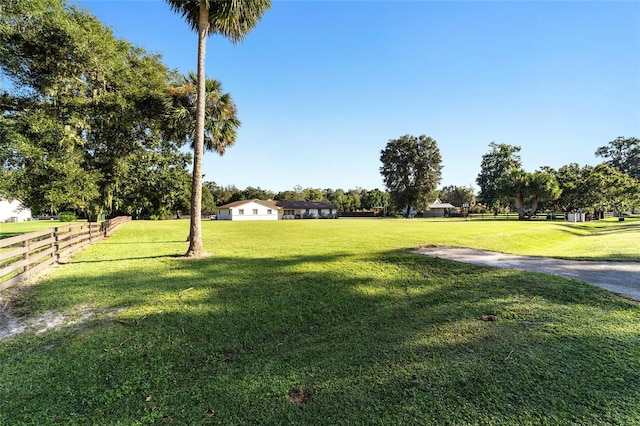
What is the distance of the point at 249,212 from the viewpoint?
59.2 metres

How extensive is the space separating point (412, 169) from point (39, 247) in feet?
200

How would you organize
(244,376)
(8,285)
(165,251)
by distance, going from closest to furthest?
(244,376), (8,285), (165,251)

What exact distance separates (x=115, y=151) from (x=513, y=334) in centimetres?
1852

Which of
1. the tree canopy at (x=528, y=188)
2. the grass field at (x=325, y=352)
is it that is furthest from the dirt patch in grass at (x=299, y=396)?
the tree canopy at (x=528, y=188)

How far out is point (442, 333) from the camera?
422 cm

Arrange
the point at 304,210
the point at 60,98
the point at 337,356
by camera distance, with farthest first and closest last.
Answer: the point at 304,210 < the point at 60,98 < the point at 337,356

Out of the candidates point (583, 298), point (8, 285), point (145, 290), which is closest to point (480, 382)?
point (583, 298)

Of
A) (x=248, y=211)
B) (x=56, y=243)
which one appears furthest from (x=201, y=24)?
(x=248, y=211)

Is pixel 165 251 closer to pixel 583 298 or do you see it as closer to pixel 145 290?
pixel 145 290

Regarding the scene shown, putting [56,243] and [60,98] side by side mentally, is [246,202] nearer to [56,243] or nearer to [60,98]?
[60,98]

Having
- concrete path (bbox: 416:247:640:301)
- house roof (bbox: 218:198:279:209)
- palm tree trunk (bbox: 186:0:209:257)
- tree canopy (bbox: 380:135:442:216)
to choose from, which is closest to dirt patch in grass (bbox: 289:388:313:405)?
concrete path (bbox: 416:247:640:301)

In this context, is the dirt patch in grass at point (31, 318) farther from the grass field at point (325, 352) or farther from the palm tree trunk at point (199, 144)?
the palm tree trunk at point (199, 144)

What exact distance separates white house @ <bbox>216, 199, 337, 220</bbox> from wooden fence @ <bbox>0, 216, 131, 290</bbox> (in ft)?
138

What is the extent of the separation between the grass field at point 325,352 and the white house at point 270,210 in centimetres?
5216
